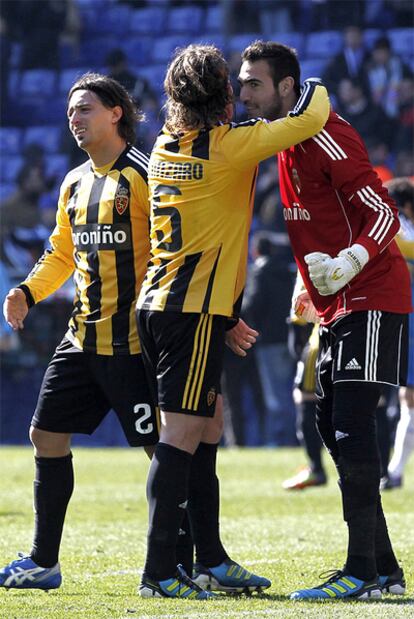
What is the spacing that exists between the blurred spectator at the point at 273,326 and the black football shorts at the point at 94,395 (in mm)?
9370

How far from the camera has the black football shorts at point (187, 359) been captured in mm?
4617

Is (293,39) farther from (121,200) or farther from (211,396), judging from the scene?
(211,396)

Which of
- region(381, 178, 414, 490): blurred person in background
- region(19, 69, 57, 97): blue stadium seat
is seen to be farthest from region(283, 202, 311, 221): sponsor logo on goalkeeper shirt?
region(19, 69, 57, 97): blue stadium seat

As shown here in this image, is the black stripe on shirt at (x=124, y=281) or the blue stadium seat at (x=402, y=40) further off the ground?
the blue stadium seat at (x=402, y=40)

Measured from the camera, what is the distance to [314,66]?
1722 centimetres

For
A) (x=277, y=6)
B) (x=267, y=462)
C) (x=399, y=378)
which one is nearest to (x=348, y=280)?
(x=399, y=378)

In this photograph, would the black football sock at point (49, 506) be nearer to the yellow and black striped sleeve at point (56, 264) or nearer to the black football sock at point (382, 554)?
the yellow and black striped sleeve at point (56, 264)

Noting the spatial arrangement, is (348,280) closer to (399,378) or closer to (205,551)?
(399,378)

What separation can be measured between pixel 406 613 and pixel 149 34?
15.2 m

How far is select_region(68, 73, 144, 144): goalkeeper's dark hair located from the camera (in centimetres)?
516

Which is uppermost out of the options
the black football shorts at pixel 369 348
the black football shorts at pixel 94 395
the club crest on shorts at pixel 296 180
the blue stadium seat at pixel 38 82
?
the blue stadium seat at pixel 38 82

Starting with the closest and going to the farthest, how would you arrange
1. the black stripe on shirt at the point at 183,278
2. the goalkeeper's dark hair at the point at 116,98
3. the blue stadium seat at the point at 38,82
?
the black stripe on shirt at the point at 183,278
the goalkeeper's dark hair at the point at 116,98
the blue stadium seat at the point at 38,82

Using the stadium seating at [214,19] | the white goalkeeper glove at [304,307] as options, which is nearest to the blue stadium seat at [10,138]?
the stadium seating at [214,19]

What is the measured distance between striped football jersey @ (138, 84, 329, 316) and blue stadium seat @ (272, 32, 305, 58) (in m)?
13.1
